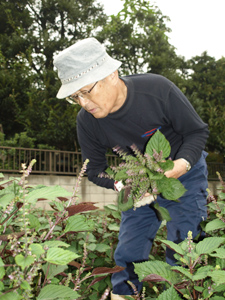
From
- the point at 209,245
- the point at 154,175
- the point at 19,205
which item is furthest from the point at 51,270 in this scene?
the point at 154,175

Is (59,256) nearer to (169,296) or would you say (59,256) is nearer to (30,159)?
(169,296)

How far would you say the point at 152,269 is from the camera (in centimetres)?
122

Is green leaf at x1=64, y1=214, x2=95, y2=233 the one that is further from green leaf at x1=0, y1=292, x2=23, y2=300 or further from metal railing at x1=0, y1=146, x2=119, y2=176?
metal railing at x1=0, y1=146, x2=119, y2=176

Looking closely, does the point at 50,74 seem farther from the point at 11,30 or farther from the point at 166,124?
the point at 166,124

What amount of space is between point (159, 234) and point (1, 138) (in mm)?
11283

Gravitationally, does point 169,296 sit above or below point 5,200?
below

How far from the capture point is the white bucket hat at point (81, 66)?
2131 millimetres

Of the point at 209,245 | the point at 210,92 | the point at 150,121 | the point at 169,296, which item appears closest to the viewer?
the point at 169,296

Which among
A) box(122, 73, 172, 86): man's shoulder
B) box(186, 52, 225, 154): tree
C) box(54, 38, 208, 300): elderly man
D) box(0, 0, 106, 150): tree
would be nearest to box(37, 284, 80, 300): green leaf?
box(54, 38, 208, 300): elderly man

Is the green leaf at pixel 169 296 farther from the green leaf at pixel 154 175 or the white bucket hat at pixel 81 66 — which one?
the white bucket hat at pixel 81 66

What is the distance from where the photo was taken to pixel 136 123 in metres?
2.55

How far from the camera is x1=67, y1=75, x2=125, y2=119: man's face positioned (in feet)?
7.20

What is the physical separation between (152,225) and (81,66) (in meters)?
1.42

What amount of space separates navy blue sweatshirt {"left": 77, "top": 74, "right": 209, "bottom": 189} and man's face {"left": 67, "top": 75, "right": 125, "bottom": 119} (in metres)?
0.24
